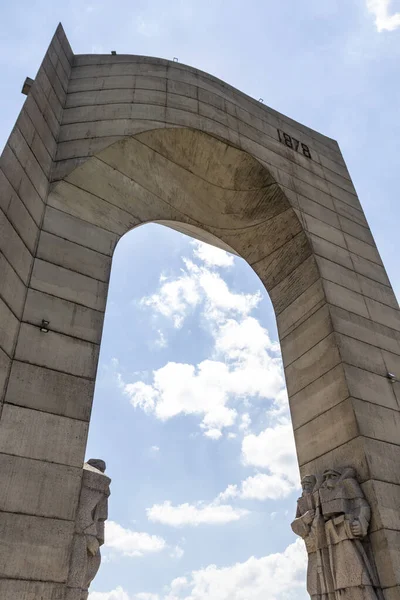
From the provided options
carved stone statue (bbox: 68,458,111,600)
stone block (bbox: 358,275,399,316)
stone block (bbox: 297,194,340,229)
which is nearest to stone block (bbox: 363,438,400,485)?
stone block (bbox: 358,275,399,316)

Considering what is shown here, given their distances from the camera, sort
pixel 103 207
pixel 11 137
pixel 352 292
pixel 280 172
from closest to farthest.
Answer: pixel 11 137 < pixel 103 207 < pixel 352 292 < pixel 280 172

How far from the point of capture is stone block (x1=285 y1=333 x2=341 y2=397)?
40.6 feet

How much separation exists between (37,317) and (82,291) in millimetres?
1236

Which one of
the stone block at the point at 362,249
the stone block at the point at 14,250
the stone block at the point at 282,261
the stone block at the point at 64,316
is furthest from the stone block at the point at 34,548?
the stone block at the point at 362,249

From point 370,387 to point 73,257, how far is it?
7.89 m

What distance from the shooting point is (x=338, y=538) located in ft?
31.6

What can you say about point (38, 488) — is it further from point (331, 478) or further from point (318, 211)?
point (318, 211)

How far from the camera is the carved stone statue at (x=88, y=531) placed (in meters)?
7.31

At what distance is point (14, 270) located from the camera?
29.8 feet

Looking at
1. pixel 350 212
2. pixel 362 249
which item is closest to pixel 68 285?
pixel 362 249

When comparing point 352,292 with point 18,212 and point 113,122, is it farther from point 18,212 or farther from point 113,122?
point 18,212

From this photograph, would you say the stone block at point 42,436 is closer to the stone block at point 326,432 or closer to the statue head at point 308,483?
the statue head at point 308,483

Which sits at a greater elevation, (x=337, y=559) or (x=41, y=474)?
(x=41, y=474)

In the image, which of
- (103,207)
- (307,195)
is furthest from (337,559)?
(307,195)
